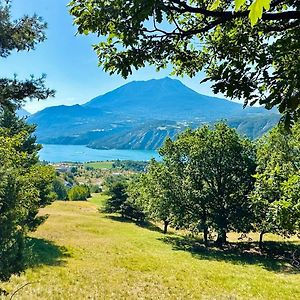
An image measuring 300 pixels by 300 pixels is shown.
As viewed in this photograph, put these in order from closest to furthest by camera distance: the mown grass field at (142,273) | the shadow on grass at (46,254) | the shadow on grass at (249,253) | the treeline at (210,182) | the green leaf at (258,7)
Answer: the green leaf at (258,7) < the mown grass field at (142,273) < the shadow on grass at (46,254) < the shadow on grass at (249,253) < the treeline at (210,182)

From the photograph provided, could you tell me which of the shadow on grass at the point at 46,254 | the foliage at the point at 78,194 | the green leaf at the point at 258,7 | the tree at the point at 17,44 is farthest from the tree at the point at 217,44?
the foliage at the point at 78,194

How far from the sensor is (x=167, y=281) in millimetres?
20812

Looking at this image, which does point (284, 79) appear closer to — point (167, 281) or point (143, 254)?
point (167, 281)

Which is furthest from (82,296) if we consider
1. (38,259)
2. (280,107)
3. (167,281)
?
(280,107)

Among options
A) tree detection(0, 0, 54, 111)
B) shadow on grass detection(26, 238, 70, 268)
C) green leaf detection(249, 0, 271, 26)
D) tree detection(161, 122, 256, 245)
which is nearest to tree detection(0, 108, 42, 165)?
shadow on grass detection(26, 238, 70, 268)

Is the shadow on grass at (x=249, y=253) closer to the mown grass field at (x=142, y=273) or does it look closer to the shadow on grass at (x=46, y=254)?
the mown grass field at (x=142, y=273)

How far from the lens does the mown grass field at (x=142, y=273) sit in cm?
1738

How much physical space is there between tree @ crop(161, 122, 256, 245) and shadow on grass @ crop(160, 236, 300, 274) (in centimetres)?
218

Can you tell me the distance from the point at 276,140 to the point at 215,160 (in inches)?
303

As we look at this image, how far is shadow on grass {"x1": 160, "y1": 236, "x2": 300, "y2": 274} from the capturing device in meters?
29.2

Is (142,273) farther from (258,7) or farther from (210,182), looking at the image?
(258,7)

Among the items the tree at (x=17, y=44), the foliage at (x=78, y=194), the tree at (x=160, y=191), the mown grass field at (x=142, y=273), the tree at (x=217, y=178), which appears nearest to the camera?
the tree at (x=17, y=44)

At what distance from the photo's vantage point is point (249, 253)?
114 ft

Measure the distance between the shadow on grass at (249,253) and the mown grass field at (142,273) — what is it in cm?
10
